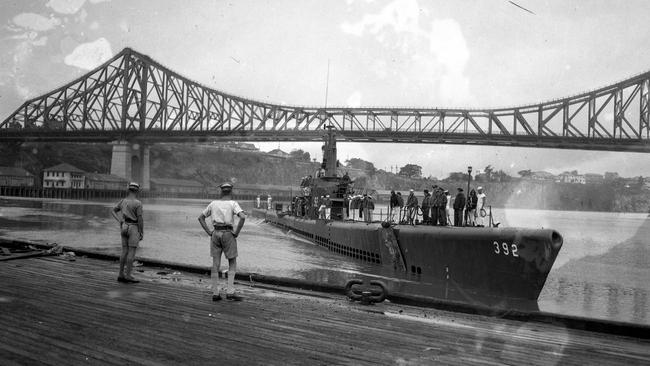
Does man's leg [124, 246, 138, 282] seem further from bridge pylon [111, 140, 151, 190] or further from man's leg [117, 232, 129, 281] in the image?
bridge pylon [111, 140, 151, 190]

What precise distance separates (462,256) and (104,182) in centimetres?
10340

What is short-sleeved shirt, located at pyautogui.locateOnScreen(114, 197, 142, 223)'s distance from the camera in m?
9.74

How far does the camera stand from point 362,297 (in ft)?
27.6

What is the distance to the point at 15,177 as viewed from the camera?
10081cm

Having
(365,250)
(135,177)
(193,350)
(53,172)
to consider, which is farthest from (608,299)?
(53,172)

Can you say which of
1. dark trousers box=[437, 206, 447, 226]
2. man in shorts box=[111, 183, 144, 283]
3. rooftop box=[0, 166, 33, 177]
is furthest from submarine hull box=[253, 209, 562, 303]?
rooftop box=[0, 166, 33, 177]

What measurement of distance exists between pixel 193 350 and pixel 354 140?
9119cm

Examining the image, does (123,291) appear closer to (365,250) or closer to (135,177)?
(365,250)

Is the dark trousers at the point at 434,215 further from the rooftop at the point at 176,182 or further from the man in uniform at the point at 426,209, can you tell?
the rooftop at the point at 176,182

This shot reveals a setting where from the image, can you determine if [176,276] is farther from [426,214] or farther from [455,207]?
[426,214]

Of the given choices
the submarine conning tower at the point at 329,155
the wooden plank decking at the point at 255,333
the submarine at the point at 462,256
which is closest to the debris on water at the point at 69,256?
the wooden plank decking at the point at 255,333

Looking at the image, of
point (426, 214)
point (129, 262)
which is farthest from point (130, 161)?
point (129, 262)

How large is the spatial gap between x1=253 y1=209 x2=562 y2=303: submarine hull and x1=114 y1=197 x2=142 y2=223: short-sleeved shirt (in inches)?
373

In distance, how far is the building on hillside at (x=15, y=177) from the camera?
98562 mm
